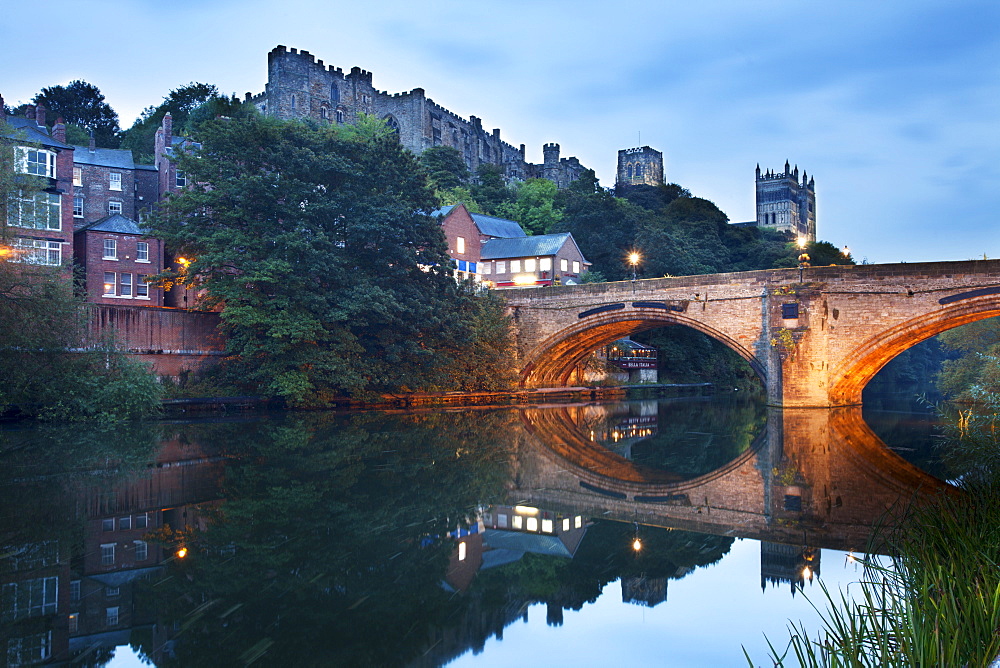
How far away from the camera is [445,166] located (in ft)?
219

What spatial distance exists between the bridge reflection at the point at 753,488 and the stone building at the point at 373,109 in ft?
194

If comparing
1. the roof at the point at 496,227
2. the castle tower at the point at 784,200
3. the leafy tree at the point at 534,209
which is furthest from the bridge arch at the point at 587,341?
the castle tower at the point at 784,200

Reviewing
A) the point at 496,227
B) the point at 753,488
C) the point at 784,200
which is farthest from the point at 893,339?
the point at 784,200

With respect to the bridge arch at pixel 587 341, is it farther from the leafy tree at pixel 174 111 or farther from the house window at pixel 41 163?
the leafy tree at pixel 174 111

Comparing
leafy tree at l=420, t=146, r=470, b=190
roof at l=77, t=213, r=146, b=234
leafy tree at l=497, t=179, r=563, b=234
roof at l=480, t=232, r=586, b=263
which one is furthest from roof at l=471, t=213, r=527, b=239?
roof at l=77, t=213, r=146, b=234

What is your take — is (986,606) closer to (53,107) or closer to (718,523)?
(718,523)

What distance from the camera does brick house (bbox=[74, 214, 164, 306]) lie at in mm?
33594

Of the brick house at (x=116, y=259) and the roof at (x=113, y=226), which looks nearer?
the brick house at (x=116, y=259)

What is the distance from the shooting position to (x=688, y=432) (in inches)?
731

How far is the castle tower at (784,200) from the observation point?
12344cm

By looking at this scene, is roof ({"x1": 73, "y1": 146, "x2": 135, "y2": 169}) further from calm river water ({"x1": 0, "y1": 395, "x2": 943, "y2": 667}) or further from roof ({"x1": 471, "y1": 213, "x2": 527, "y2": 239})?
calm river water ({"x1": 0, "y1": 395, "x2": 943, "y2": 667})

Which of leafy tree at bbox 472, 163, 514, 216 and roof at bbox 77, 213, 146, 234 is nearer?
roof at bbox 77, 213, 146, 234

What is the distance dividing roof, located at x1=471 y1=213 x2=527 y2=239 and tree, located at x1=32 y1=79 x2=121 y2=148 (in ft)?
97.6

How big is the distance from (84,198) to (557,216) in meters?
33.7
